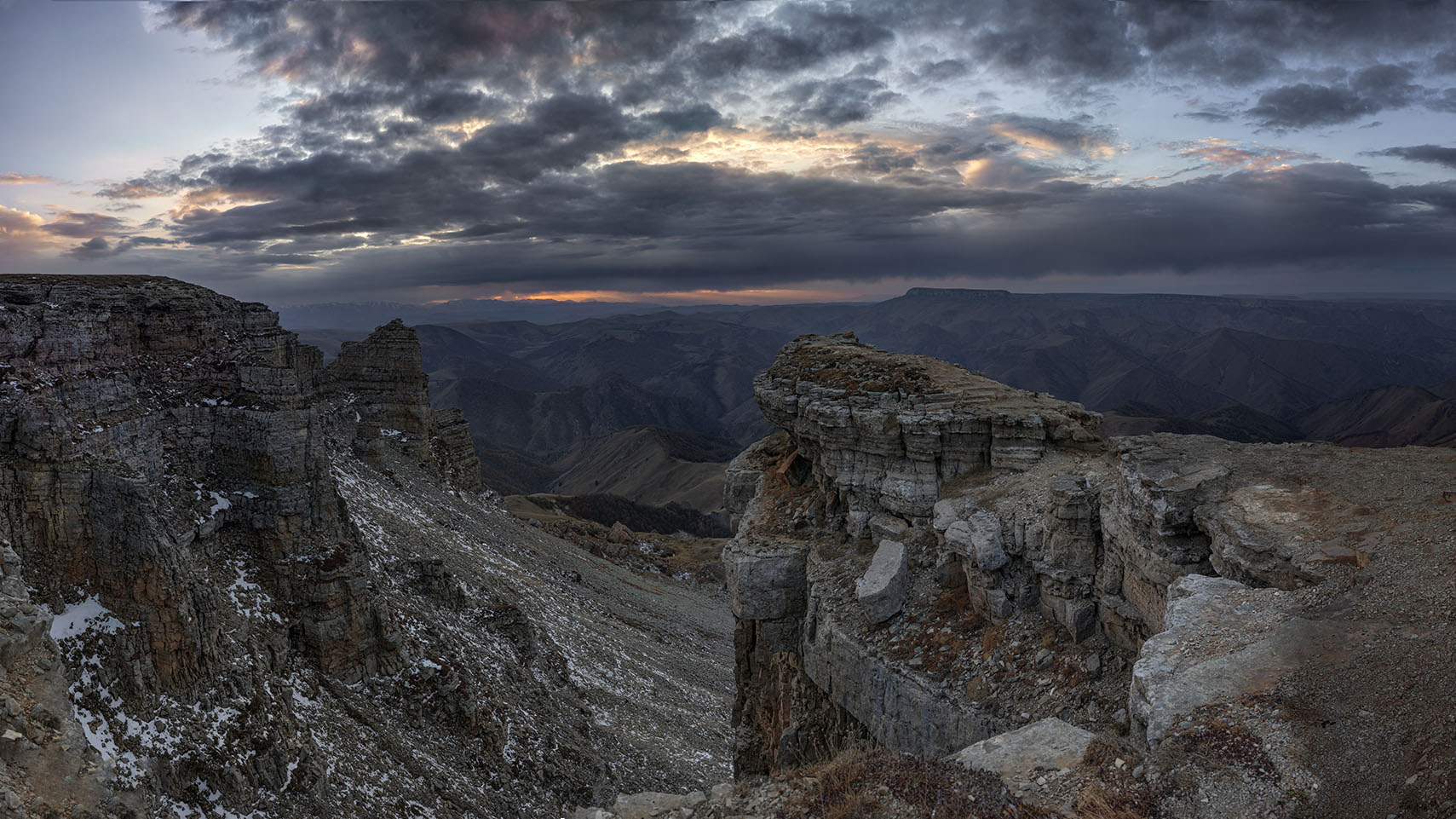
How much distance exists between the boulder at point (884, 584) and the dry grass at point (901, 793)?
6.87 meters

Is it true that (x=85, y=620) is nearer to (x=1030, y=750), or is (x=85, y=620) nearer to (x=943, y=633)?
(x=943, y=633)

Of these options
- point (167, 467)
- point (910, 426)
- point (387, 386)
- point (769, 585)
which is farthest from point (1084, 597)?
point (387, 386)

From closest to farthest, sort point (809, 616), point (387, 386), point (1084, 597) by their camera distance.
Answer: point (1084, 597) < point (809, 616) < point (387, 386)

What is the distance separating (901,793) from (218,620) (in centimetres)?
2250

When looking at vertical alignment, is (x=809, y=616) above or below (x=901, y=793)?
below

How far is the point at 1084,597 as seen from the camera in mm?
15281

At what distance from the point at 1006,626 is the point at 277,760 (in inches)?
863

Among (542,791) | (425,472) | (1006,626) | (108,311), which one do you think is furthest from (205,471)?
(425,472)

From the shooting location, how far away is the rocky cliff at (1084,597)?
8703 mm

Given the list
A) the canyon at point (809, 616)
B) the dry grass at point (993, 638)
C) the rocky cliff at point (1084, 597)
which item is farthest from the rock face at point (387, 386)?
the dry grass at point (993, 638)

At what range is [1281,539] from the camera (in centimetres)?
1195

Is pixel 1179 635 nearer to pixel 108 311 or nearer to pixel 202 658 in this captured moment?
pixel 202 658

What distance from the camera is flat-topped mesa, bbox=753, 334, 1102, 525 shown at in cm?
1961

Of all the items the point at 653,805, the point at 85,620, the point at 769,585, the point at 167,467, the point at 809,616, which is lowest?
the point at 653,805
